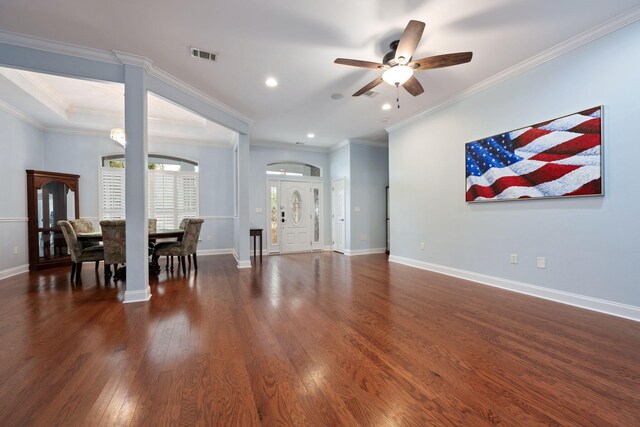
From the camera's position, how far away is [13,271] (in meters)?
4.60

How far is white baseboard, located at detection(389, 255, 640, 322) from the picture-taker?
2637 millimetres

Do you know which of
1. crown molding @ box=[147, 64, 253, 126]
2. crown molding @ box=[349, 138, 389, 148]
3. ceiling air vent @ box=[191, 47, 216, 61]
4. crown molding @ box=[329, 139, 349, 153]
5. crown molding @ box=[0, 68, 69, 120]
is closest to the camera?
ceiling air vent @ box=[191, 47, 216, 61]

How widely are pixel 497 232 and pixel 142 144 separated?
483 centimetres

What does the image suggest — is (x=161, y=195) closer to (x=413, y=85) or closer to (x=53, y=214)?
(x=53, y=214)

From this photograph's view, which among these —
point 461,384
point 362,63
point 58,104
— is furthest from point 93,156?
point 461,384

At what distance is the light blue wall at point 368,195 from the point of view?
687cm

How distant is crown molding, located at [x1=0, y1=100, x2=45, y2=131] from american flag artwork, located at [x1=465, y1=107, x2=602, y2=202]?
7.79 metres

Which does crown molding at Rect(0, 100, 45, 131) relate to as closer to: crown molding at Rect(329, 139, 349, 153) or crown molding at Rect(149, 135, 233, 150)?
crown molding at Rect(149, 135, 233, 150)

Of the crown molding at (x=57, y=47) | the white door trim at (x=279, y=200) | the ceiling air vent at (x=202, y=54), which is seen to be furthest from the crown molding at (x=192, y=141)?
the ceiling air vent at (x=202, y=54)

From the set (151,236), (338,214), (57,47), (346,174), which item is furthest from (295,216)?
(57,47)

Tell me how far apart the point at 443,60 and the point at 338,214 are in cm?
500

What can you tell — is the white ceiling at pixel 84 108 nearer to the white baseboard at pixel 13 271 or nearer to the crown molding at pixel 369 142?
the white baseboard at pixel 13 271

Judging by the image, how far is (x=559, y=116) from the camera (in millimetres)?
3092

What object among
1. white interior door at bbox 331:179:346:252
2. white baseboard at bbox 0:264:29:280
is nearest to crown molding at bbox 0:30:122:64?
white baseboard at bbox 0:264:29:280
